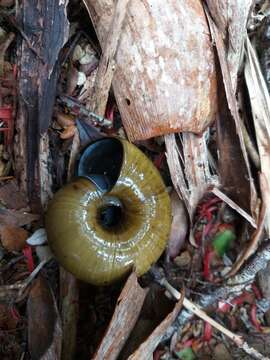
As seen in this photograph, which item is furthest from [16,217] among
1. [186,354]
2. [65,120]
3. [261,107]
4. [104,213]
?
[261,107]

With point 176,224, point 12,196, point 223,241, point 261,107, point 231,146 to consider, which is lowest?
point 223,241

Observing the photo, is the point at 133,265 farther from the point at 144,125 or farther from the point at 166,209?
the point at 144,125

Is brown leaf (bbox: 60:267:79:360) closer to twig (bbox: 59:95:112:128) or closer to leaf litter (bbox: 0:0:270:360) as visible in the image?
leaf litter (bbox: 0:0:270:360)

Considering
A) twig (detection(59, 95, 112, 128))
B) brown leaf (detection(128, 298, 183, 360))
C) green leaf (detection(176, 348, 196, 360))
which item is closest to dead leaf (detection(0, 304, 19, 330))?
brown leaf (detection(128, 298, 183, 360))

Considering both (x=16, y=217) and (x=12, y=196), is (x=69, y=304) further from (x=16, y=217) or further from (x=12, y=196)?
(x=12, y=196)

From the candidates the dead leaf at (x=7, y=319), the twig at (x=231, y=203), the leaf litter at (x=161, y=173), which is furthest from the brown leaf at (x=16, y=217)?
the twig at (x=231, y=203)

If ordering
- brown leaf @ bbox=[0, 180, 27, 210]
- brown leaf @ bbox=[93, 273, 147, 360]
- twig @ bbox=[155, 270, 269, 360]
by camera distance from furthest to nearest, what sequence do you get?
1. twig @ bbox=[155, 270, 269, 360]
2. brown leaf @ bbox=[0, 180, 27, 210]
3. brown leaf @ bbox=[93, 273, 147, 360]

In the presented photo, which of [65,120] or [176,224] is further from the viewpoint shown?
[176,224]
